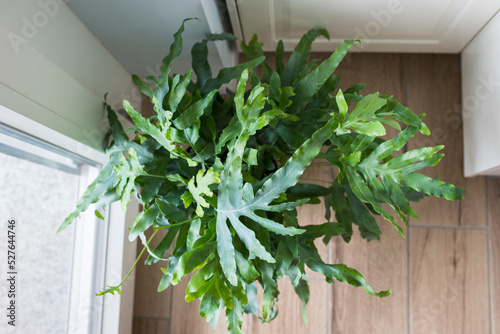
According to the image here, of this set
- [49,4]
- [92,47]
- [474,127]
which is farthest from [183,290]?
[474,127]

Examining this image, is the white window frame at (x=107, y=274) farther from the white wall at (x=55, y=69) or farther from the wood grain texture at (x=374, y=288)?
the wood grain texture at (x=374, y=288)

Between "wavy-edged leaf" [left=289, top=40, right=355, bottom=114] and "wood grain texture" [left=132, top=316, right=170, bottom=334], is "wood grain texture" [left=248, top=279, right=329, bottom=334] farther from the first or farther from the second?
"wavy-edged leaf" [left=289, top=40, right=355, bottom=114]

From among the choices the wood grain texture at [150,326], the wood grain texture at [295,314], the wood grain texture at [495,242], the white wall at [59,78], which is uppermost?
the white wall at [59,78]

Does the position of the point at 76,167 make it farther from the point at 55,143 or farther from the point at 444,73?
the point at 444,73

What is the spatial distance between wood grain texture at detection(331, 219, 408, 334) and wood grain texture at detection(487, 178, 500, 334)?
27cm

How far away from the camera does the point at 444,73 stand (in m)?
1.37

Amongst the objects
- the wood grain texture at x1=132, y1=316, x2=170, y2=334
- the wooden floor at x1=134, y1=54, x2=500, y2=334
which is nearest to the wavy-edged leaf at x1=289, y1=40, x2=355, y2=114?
the wooden floor at x1=134, y1=54, x2=500, y2=334

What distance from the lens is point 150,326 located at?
4.50 ft

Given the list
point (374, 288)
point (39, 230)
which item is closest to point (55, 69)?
point (39, 230)

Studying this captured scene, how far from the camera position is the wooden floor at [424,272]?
50.7 inches

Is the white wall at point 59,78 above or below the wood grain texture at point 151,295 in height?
above

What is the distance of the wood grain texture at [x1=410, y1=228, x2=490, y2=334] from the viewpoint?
4.20 ft

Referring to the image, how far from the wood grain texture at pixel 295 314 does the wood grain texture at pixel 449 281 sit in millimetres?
293

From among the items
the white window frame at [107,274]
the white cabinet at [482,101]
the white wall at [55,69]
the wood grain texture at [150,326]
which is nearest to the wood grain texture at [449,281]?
the white cabinet at [482,101]
